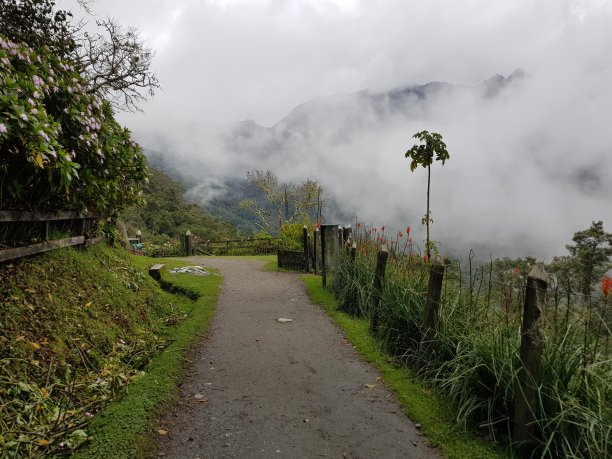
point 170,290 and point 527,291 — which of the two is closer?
point 527,291

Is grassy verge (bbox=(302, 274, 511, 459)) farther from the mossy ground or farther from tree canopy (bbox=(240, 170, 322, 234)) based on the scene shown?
tree canopy (bbox=(240, 170, 322, 234))

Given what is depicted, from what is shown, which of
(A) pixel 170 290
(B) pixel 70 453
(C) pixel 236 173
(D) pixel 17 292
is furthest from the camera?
(C) pixel 236 173

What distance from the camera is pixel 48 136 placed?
3584mm

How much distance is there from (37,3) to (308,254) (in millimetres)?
10158

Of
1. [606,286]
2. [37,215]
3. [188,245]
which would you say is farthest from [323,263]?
[188,245]

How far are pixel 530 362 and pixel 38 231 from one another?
598 centimetres

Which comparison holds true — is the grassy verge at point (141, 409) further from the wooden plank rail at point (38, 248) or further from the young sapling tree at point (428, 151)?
the young sapling tree at point (428, 151)

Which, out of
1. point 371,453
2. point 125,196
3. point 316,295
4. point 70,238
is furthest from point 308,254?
point 371,453

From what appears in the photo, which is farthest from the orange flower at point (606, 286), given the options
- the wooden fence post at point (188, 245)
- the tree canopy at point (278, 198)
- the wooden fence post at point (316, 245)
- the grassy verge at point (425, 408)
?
the tree canopy at point (278, 198)

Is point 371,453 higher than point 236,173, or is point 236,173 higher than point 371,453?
point 236,173

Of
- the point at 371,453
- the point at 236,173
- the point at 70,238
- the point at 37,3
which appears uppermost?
the point at 236,173

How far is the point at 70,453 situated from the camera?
9.61ft

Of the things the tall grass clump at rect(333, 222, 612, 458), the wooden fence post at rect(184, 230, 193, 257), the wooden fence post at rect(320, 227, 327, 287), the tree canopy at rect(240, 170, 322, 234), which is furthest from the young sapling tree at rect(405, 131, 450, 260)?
the tree canopy at rect(240, 170, 322, 234)

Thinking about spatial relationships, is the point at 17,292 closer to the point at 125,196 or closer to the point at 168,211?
the point at 125,196
